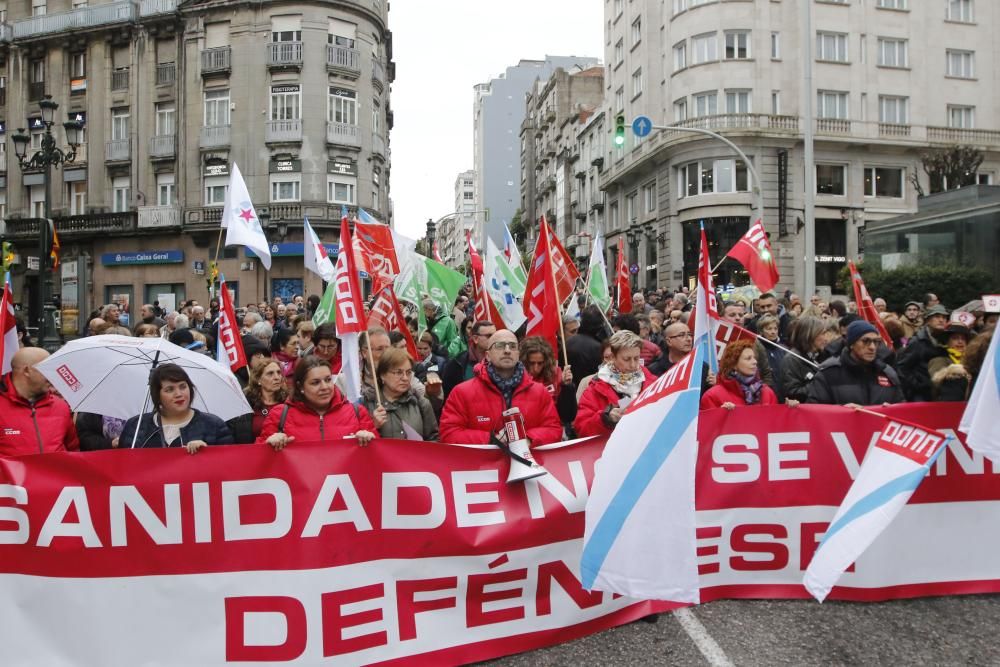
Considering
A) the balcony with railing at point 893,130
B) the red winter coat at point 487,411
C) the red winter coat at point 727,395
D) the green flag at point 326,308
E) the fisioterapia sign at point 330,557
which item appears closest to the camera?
the fisioterapia sign at point 330,557

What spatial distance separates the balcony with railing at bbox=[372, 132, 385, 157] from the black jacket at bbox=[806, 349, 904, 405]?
3435 centimetres

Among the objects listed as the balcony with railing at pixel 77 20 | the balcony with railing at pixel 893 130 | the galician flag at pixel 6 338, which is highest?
the balcony with railing at pixel 77 20

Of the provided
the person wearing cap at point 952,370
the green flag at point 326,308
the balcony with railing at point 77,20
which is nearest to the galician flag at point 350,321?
the person wearing cap at point 952,370

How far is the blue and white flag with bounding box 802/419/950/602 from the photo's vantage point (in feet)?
12.1

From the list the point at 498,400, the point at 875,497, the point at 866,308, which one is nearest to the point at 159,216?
the point at 866,308

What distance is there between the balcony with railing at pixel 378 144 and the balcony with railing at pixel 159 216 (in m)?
9.69

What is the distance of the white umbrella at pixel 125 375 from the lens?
4.50m

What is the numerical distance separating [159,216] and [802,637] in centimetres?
3736

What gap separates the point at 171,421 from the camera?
14.3ft

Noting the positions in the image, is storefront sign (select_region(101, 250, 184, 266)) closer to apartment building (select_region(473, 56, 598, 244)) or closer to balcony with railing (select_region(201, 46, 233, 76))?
balcony with railing (select_region(201, 46, 233, 76))

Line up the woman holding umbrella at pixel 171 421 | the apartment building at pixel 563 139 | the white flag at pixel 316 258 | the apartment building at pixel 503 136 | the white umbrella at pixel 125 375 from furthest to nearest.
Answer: the apartment building at pixel 503 136
the apartment building at pixel 563 139
the white flag at pixel 316 258
the white umbrella at pixel 125 375
the woman holding umbrella at pixel 171 421

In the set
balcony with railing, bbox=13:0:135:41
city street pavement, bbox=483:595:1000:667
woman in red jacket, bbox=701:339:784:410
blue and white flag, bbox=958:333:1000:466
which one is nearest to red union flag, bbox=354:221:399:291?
woman in red jacket, bbox=701:339:784:410

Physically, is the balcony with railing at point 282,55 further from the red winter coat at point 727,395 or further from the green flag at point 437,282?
the red winter coat at point 727,395

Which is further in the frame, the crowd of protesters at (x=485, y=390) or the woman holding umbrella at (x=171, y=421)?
the crowd of protesters at (x=485, y=390)
